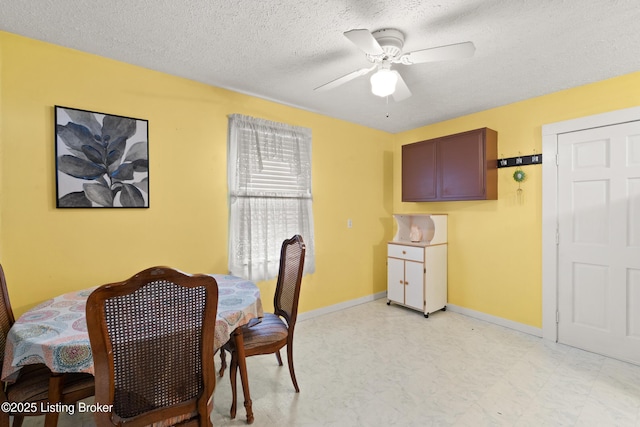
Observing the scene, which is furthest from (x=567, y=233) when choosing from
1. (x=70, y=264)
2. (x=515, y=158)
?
(x=70, y=264)

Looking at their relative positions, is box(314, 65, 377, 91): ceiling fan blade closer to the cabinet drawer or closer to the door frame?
the door frame

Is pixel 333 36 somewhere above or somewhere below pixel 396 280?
above

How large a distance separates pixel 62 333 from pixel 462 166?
3.60 meters

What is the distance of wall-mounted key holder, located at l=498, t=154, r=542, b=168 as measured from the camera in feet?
10.0

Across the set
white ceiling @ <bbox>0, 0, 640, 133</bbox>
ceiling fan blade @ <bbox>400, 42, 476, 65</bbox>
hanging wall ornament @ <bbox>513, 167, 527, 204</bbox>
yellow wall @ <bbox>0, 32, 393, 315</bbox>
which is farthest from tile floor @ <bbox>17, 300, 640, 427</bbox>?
white ceiling @ <bbox>0, 0, 640, 133</bbox>

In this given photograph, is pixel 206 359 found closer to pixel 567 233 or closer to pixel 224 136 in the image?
pixel 224 136

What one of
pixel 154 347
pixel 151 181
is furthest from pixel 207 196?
pixel 154 347

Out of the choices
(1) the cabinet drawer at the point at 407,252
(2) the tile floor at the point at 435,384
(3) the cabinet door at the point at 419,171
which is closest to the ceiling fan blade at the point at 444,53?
(3) the cabinet door at the point at 419,171

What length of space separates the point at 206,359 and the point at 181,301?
0.29 metres

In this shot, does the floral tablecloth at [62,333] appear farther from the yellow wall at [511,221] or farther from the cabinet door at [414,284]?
the yellow wall at [511,221]

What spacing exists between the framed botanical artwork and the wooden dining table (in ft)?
2.49

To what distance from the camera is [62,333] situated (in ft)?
4.34

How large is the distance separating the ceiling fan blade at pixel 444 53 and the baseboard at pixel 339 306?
2794 mm

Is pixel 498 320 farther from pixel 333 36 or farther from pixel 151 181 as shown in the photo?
pixel 151 181
